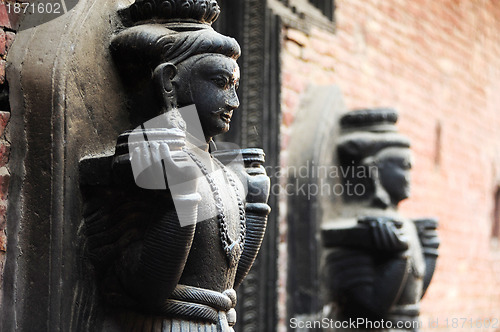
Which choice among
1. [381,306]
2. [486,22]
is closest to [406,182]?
[381,306]

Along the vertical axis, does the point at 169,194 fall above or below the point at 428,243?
above

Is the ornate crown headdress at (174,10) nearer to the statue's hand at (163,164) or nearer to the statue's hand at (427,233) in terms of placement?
the statue's hand at (163,164)

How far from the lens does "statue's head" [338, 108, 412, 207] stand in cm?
335

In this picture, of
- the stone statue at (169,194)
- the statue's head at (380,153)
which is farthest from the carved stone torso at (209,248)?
the statue's head at (380,153)

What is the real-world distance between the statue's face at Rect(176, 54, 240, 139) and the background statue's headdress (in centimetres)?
145

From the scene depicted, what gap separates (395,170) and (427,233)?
1.21ft

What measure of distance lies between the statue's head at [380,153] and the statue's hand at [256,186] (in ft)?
4.08

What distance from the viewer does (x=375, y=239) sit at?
3.27 meters

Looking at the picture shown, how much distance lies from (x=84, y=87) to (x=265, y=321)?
1.55 meters

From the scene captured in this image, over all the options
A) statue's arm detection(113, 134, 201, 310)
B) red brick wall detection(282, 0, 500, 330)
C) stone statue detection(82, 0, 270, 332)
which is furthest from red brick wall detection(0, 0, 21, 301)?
red brick wall detection(282, 0, 500, 330)

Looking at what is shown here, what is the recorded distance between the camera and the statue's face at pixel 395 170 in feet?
11.0

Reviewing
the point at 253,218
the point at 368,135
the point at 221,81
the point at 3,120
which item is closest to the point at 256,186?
the point at 253,218

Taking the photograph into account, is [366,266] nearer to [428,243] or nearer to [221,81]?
[428,243]

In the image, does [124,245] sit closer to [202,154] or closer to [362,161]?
[202,154]
